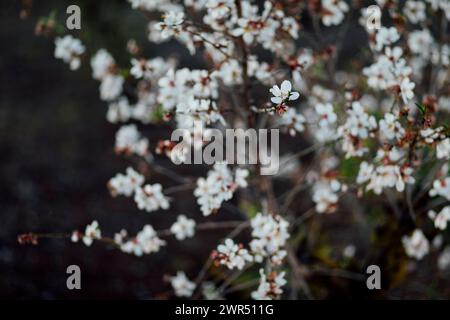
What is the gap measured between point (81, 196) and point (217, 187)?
9.17ft

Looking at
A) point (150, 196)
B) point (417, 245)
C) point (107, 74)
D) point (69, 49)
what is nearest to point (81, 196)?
point (107, 74)

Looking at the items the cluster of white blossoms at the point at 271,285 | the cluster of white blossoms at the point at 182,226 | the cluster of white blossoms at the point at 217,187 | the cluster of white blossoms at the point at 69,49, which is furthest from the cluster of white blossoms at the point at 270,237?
the cluster of white blossoms at the point at 69,49

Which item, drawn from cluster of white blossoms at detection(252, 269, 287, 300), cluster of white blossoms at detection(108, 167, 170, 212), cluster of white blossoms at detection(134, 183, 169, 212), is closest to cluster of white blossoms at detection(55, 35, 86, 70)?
cluster of white blossoms at detection(108, 167, 170, 212)

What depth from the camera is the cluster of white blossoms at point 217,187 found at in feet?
6.70

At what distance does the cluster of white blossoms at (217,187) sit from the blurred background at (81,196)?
3.78 feet

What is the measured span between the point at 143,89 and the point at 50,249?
1682mm

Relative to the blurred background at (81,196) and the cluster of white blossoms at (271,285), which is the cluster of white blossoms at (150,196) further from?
the blurred background at (81,196)

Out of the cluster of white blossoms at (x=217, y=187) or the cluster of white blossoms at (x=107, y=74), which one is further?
the cluster of white blossoms at (x=107, y=74)

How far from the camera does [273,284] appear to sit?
2062 millimetres

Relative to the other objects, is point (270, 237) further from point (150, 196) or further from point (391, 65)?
point (391, 65)

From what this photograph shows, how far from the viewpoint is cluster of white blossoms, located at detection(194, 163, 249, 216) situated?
204 centimetres
